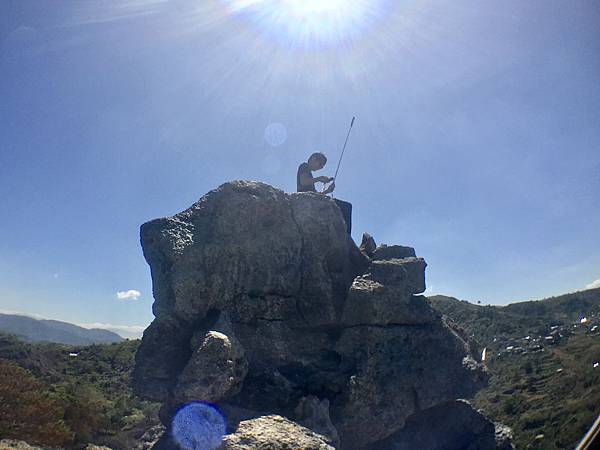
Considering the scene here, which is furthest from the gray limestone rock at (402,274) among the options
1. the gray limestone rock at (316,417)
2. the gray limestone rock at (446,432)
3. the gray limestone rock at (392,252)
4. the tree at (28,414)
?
the tree at (28,414)

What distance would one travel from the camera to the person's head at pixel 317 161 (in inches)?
574

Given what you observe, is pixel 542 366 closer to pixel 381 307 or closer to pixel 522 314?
pixel 522 314

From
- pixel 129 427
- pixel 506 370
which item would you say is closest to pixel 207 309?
pixel 129 427

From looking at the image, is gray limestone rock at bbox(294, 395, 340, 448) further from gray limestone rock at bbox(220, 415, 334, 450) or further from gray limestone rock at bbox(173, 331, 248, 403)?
gray limestone rock at bbox(173, 331, 248, 403)

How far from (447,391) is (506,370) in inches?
1656

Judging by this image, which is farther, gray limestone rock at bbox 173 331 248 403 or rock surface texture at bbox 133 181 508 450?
rock surface texture at bbox 133 181 508 450

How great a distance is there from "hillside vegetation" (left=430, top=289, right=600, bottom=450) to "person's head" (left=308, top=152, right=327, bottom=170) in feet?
23.9

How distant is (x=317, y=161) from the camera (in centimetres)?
1458

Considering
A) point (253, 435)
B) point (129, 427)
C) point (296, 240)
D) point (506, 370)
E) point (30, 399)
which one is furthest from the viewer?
point (506, 370)

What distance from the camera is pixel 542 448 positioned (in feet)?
64.6

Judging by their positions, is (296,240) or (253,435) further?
(296,240)

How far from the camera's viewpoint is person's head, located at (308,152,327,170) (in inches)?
574

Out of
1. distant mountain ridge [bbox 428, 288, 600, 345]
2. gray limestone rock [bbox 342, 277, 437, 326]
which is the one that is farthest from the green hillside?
distant mountain ridge [bbox 428, 288, 600, 345]

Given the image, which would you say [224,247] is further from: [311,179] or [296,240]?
[311,179]
